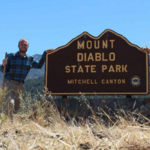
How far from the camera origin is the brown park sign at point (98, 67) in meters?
8.18

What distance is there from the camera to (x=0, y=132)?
154 inches

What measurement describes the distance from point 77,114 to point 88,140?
17.3 feet

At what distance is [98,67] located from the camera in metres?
8.36

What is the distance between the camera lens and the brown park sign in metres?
8.18

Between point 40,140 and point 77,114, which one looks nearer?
point 40,140

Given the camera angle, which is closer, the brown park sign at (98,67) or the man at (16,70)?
the man at (16,70)

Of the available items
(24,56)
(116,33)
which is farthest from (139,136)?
(116,33)

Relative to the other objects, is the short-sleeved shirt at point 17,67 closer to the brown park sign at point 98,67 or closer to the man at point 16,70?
the man at point 16,70

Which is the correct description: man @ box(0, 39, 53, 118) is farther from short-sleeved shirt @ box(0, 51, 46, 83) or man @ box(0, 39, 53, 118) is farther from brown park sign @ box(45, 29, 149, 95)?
brown park sign @ box(45, 29, 149, 95)

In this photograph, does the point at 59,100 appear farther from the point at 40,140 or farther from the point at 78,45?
the point at 40,140

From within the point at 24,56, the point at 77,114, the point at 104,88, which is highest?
the point at 24,56

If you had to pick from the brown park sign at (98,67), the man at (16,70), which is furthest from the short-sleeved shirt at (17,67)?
the brown park sign at (98,67)

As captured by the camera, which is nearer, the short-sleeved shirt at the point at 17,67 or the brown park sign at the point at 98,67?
the short-sleeved shirt at the point at 17,67

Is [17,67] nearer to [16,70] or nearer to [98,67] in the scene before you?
[16,70]
